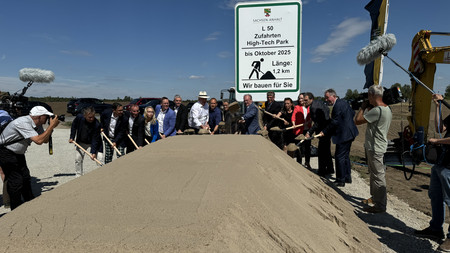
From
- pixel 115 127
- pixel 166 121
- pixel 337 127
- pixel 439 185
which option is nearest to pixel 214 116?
pixel 166 121

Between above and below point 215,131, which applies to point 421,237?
below

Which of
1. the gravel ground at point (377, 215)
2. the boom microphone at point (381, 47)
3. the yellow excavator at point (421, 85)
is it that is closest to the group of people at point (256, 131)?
the gravel ground at point (377, 215)

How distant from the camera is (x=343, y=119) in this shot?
518cm

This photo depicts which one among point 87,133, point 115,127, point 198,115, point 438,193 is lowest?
Answer: point 438,193

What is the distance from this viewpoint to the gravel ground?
10.8 feet

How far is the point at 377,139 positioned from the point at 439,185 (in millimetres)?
906

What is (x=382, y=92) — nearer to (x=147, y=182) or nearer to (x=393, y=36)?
(x=393, y=36)

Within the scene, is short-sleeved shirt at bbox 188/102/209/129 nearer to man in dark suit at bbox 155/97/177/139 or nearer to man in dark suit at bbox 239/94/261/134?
man in dark suit at bbox 155/97/177/139

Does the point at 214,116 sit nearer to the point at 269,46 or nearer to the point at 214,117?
the point at 214,117

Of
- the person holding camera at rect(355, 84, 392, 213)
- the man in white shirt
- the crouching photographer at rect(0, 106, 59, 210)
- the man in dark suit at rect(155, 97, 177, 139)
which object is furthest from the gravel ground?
the man in white shirt

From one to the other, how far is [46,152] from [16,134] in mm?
7386

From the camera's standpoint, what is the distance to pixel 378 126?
3762 mm

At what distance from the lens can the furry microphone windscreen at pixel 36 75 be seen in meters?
5.10

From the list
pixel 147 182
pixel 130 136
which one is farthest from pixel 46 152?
pixel 147 182
